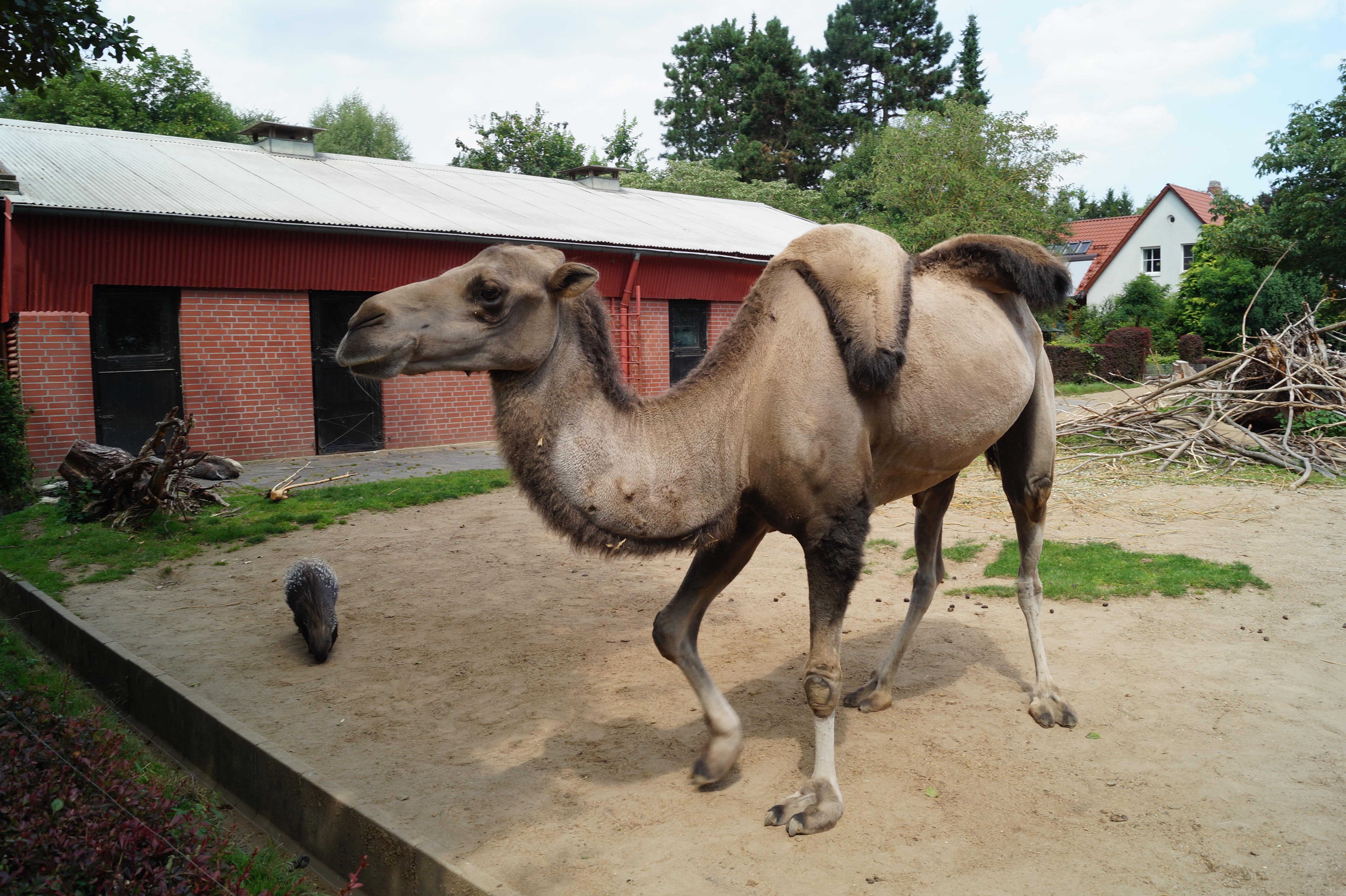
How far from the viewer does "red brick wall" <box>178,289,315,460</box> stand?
45.7ft

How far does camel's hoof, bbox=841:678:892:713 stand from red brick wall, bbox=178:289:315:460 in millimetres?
12218

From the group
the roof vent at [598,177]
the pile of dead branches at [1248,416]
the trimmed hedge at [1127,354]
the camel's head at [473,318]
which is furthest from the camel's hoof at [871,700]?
the trimmed hedge at [1127,354]

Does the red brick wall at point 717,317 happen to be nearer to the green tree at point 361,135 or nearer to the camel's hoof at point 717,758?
the camel's hoof at point 717,758

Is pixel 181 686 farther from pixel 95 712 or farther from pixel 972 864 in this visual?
pixel 972 864

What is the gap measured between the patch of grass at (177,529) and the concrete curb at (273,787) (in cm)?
218

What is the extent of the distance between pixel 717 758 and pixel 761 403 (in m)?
1.60

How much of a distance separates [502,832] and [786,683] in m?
2.21

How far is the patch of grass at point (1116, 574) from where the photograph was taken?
22.8 ft

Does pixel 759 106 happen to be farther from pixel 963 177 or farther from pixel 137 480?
pixel 137 480

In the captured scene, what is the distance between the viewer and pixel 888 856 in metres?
3.41

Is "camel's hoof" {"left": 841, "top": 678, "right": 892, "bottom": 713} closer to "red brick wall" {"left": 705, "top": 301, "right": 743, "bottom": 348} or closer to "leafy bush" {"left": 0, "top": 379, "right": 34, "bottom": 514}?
"leafy bush" {"left": 0, "top": 379, "right": 34, "bottom": 514}

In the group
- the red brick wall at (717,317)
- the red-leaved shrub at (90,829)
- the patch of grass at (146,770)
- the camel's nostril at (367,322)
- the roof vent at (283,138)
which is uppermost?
the roof vent at (283,138)

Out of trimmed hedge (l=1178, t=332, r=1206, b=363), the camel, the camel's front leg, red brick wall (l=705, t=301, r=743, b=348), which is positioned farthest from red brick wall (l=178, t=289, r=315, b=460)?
trimmed hedge (l=1178, t=332, r=1206, b=363)

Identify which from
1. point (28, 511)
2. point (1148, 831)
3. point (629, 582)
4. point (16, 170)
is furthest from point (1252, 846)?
point (16, 170)
